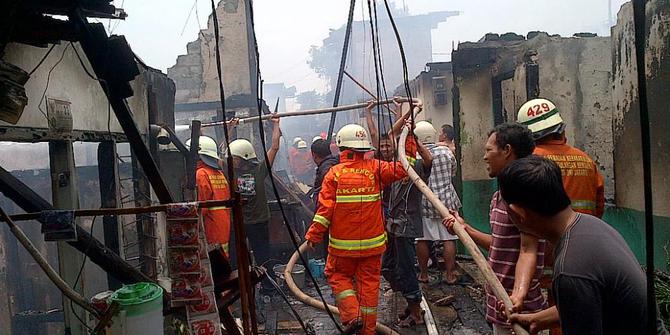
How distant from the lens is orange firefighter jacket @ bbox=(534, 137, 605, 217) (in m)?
3.58

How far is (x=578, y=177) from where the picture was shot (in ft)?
11.8

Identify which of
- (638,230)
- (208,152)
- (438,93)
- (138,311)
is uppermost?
(438,93)

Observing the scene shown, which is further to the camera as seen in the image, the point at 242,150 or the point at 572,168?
the point at 242,150

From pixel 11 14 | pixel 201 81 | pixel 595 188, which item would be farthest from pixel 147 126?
pixel 201 81

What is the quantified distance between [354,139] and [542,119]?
76.8 inches

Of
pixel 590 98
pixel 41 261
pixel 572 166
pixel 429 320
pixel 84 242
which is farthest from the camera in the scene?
pixel 590 98

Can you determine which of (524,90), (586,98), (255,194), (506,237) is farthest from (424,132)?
(506,237)

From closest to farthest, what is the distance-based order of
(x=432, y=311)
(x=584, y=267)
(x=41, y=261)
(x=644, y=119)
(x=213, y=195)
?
(x=644, y=119) → (x=584, y=267) → (x=41, y=261) → (x=432, y=311) → (x=213, y=195)

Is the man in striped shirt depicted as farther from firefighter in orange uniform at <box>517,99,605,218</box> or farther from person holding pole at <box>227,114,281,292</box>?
person holding pole at <box>227,114,281,292</box>

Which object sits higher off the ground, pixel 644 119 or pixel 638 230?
pixel 644 119

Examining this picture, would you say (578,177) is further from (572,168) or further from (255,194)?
(255,194)

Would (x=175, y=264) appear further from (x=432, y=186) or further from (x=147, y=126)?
(x=432, y=186)

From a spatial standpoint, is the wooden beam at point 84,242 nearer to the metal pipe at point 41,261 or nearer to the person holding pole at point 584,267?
the metal pipe at point 41,261

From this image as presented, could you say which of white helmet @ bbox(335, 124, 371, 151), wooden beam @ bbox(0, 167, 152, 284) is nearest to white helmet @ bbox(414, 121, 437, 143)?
white helmet @ bbox(335, 124, 371, 151)
